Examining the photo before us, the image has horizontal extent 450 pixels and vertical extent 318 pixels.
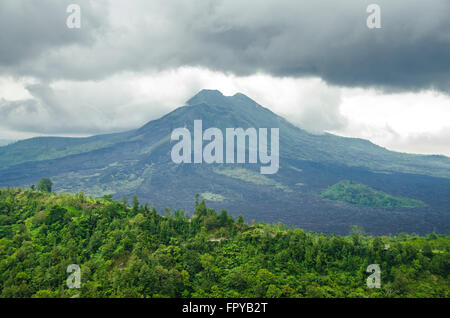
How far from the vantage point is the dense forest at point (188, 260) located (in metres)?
37.0

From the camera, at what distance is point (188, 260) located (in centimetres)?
4222

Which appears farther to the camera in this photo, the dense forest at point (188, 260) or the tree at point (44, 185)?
the tree at point (44, 185)

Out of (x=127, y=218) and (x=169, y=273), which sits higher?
(x=127, y=218)

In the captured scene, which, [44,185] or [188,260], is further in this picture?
[44,185]

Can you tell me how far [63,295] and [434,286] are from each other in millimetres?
49997

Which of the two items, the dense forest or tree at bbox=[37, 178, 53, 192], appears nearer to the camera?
the dense forest

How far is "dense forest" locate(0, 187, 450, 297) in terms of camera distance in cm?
3703

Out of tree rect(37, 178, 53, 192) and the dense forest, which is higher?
tree rect(37, 178, 53, 192)

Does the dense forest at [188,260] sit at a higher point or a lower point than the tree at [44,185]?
lower

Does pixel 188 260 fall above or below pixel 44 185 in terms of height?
below

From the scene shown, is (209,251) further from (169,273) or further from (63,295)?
(63,295)

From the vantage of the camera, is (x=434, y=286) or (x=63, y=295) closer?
(x=63, y=295)
